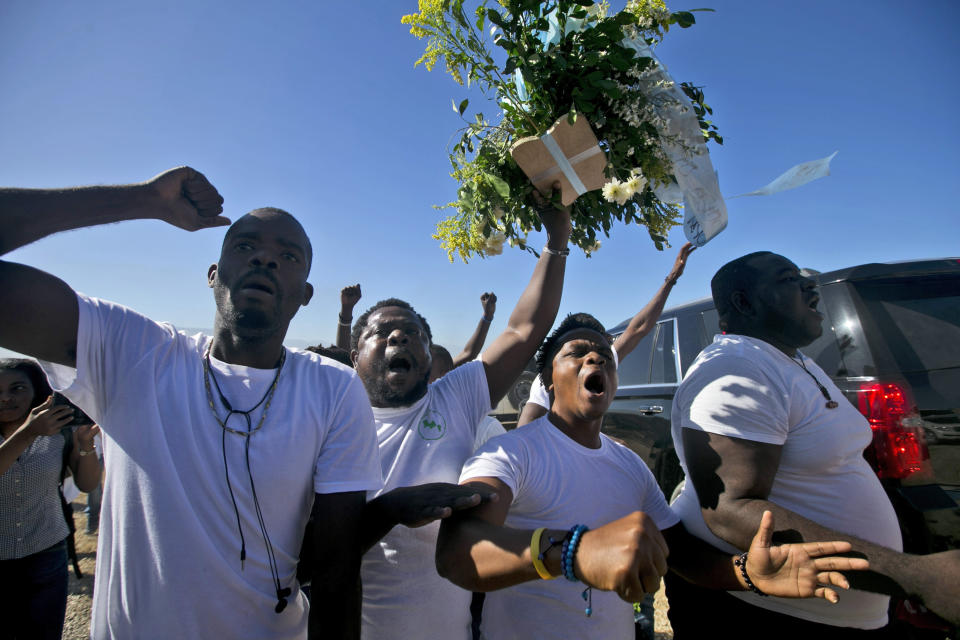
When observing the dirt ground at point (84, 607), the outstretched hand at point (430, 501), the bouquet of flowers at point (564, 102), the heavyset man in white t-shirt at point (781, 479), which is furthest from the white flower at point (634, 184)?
the dirt ground at point (84, 607)

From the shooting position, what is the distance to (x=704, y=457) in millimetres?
1885

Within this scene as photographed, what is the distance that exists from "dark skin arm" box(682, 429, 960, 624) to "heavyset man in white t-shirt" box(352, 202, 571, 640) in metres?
0.89

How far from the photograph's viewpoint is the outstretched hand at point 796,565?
1438 millimetres

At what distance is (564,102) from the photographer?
81.2 inches

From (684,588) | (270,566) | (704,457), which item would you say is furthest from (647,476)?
(270,566)

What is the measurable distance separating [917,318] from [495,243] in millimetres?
2695

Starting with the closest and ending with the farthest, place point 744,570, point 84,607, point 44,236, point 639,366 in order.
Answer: point 44,236
point 744,570
point 84,607
point 639,366

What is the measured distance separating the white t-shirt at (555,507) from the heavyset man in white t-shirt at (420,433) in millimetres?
233

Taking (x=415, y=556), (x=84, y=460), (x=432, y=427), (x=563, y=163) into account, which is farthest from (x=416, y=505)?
(x=84, y=460)

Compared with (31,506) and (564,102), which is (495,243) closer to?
(564,102)

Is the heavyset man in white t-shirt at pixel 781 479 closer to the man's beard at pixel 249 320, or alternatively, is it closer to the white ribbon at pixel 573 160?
the white ribbon at pixel 573 160

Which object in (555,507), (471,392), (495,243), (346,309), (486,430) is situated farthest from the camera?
(346,309)

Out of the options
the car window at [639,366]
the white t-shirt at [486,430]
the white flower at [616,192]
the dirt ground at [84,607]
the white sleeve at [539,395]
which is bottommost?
the dirt ground at [84,607]

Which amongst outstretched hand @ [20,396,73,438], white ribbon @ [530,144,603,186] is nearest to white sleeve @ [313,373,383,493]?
white ribbon @ [530,144,603,186]
